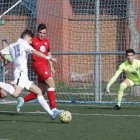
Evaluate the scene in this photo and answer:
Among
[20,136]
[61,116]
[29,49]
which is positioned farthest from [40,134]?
[29,49]

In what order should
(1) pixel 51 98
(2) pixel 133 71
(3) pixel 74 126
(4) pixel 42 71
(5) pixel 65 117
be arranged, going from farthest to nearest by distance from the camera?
1. (2) pixel 133 71
2. (4) pixel 42 71
3. (1) pixel 51 98
4. (5) pixel 65 117
5. (3) pixel 74 126

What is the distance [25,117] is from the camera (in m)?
12.5

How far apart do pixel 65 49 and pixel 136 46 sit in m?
A: 2.06

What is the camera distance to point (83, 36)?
1902 centimetres

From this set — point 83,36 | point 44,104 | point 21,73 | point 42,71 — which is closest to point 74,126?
point 44,104

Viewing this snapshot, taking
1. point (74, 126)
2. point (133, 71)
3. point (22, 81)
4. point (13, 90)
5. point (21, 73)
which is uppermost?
point (21, 73)

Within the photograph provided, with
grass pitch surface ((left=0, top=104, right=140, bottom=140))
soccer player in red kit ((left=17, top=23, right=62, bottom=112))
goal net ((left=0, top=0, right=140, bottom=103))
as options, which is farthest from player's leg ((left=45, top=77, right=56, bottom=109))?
goal net ((left=0, top=0, right=140, bottom=103))

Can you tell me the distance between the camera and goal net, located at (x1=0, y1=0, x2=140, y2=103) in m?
17.9

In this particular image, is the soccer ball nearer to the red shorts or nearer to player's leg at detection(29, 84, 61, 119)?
player's leg at detection(29, 84, 61, 119)

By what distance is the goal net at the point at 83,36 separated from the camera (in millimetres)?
17922

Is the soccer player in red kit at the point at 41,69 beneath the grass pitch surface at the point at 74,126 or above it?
above

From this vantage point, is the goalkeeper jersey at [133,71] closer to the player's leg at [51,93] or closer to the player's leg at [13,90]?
the player's leg at [51,93]

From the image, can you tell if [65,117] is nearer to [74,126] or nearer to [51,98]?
[74,126]

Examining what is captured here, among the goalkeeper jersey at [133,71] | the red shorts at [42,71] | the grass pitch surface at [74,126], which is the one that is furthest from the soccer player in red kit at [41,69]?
the goalkeeper jersey at [133,71]
